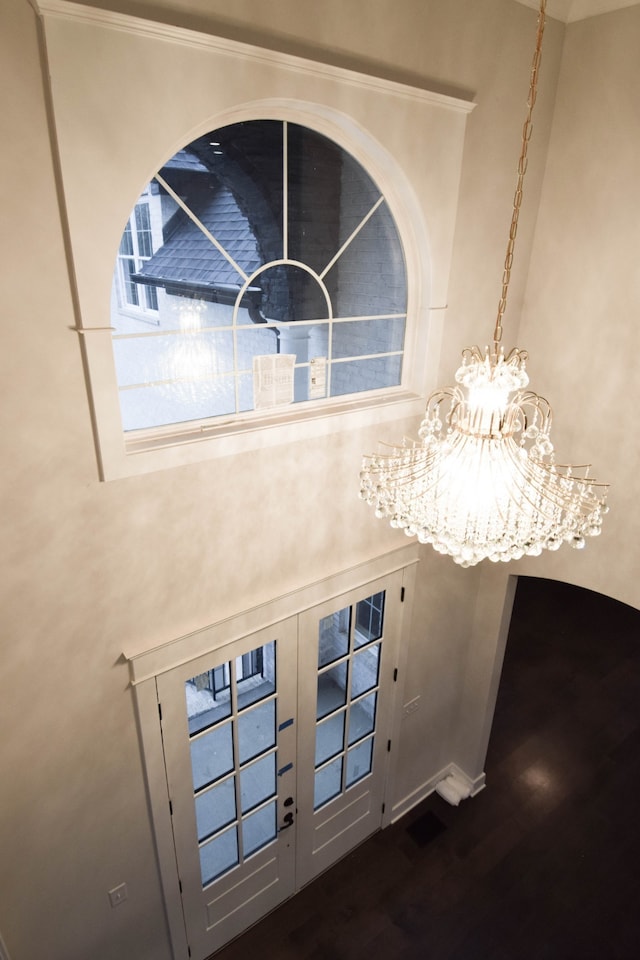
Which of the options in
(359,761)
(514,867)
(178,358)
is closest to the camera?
(178,358)

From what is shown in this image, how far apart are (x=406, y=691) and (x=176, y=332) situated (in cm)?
329

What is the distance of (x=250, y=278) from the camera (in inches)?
112

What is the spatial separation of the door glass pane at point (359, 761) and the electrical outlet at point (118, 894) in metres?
1.73

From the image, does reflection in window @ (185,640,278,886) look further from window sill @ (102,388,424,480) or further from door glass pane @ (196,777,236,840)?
window sill @ (102,388,424,480)

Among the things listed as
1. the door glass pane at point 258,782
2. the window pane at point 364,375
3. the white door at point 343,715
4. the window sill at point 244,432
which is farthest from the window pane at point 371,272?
the door glass pane at point 258,782

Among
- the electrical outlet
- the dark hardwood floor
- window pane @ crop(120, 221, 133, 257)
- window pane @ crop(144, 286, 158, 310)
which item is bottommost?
the dark hardwood floor

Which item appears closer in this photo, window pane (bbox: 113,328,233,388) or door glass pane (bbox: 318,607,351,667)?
window pane (bbox: 113,328,233,388)

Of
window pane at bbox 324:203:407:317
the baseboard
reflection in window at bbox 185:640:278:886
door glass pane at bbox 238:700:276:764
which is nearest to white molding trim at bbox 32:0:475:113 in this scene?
window pane at bbox 324:203:407:317

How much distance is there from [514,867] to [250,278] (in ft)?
16.1

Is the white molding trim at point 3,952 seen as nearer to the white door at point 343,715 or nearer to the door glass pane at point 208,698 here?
the door glass pane at point 208,698

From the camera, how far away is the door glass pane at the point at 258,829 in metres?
3.97

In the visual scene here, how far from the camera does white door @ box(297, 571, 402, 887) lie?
393 centimetres

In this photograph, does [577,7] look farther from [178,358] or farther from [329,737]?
[329,737]

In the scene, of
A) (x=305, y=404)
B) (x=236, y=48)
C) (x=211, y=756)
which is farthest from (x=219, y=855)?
(x=236, y=48)
